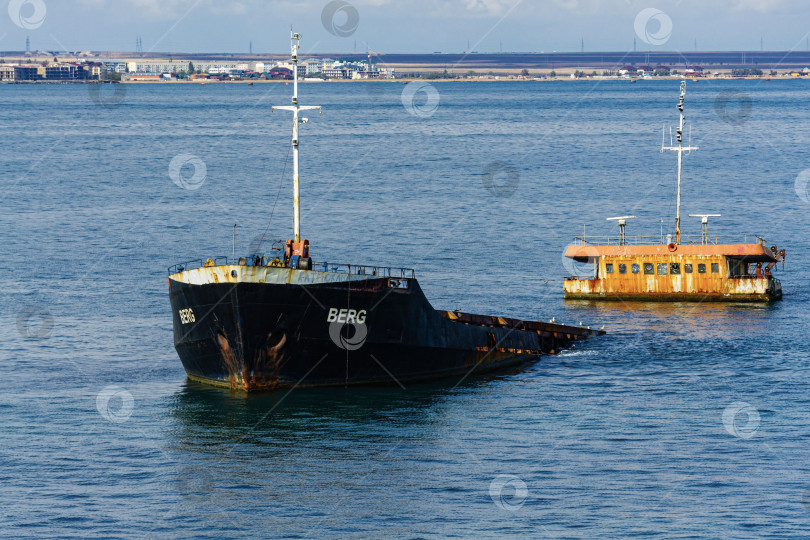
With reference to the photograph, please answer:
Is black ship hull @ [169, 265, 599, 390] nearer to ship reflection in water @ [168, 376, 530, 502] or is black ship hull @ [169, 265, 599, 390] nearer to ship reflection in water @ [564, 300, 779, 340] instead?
ship reflection in water @ [168, 376, 530, 502]

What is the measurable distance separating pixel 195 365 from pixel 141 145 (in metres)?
153

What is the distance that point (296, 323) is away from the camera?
44938mm

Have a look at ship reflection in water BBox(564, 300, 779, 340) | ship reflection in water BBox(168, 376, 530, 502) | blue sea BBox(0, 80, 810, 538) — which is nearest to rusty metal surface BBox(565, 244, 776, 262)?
ship reflection in water BBox(564, 300, 779, 340)

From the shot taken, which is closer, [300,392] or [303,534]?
[303,534]

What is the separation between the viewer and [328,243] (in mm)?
87688

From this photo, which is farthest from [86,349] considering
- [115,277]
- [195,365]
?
[115,277]

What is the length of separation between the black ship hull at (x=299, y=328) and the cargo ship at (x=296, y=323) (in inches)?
1.6

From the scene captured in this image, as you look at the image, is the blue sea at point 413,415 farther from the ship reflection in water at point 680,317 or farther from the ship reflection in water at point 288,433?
the ship reflection in water at point 680,317

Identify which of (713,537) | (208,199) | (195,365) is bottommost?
(713,537)

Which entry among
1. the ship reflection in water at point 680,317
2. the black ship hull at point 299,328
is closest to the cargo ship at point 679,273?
the ship reflection in water at point 680,317

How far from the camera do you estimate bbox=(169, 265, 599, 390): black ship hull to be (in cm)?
4425

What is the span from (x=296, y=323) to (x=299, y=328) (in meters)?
0.25

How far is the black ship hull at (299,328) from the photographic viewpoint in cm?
4425

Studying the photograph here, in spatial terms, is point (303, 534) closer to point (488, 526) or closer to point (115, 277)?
point (488, 526)
